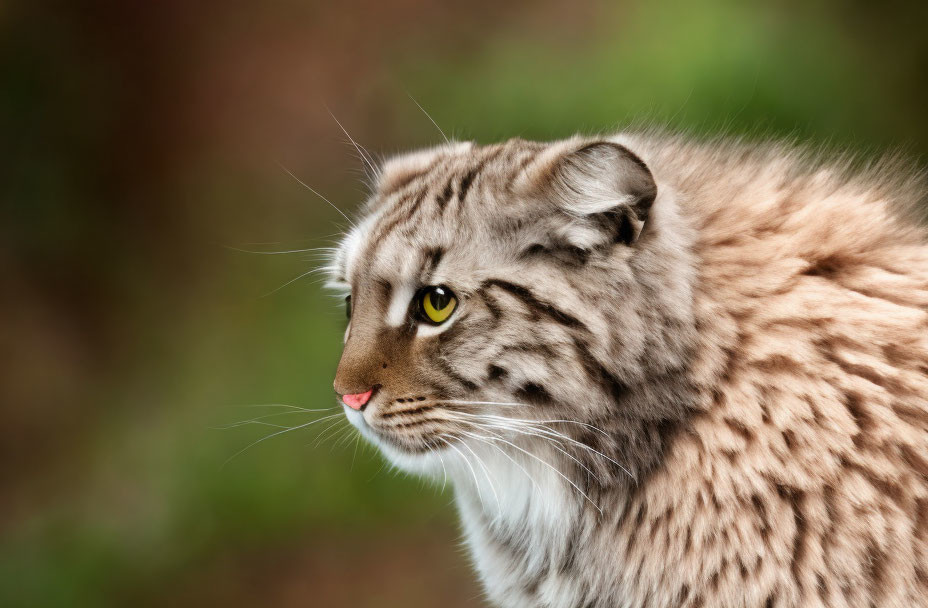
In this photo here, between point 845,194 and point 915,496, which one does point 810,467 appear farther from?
point 845,194

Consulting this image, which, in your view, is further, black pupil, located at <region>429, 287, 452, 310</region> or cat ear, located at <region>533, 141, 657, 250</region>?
black pupil, located at <region>429, 287, 452, 310</region>

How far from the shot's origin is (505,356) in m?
2.21

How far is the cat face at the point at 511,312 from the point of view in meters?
2.16

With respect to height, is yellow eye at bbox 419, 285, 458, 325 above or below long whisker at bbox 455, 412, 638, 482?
above

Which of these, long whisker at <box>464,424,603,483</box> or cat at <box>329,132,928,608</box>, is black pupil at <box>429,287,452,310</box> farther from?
long whisker at <box>464,424,603,483</box>

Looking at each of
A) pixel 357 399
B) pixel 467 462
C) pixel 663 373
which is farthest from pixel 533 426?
pixel 357 399

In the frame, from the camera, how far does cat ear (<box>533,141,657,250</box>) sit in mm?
2055

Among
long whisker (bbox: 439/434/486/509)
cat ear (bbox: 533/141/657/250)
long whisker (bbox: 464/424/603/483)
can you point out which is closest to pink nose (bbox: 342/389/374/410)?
long whisker (bbox: 439/434/486/509)

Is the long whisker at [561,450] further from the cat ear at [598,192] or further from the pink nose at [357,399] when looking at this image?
the cat ear at [598,192]

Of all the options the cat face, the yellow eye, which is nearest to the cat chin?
the cat face

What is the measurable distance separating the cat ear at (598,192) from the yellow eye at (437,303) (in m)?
0.34

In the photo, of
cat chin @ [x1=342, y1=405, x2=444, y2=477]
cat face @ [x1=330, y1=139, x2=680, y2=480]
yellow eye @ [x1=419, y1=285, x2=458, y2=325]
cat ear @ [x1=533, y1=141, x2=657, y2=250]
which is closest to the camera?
cat ear @ [x1=533, y1=141, x2=657, y2=250]

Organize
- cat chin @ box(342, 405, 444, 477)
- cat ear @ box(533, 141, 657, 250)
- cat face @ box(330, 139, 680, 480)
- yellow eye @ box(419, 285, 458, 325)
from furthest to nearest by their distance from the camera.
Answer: cat chin @ box(342, 405, 444, 477), yellow eye @ box(419, 285, 458, 325), cat face @ box(330, 139, 680, 480), cat ear @ box(533, 141, 657, 250)

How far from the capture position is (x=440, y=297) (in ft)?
7.62
